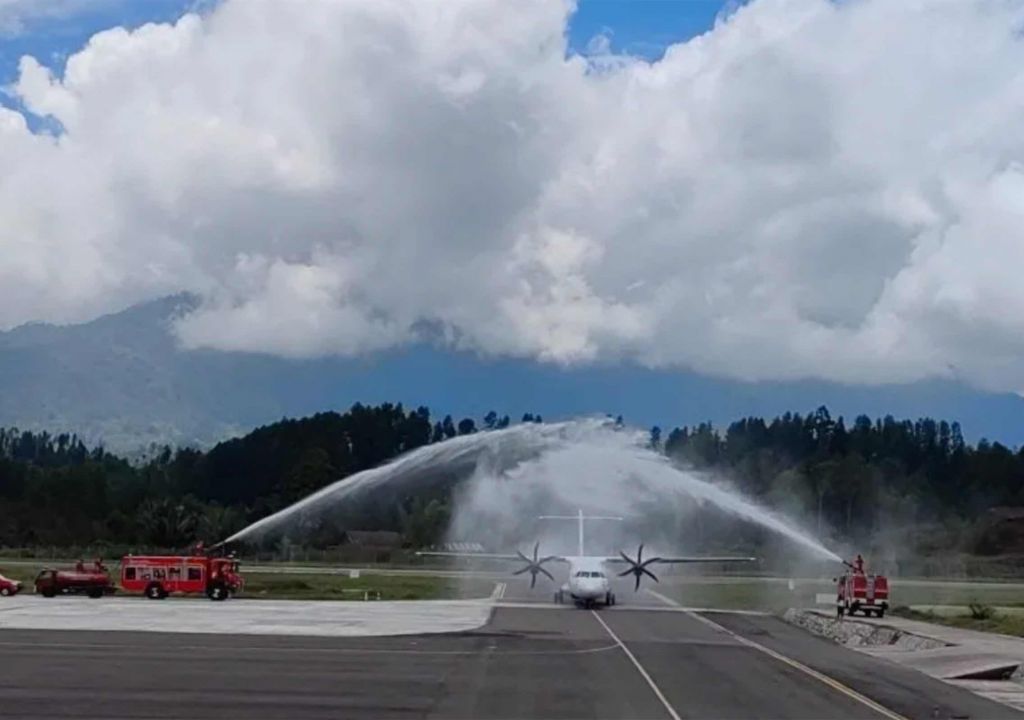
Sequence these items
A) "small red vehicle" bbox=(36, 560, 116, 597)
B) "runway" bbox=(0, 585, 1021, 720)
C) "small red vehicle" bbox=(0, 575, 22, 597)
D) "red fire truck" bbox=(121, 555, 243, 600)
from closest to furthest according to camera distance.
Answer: "runway" bbox=(0, 585, 1021, 720)
"small red vehicle" bbox=(0, 575, 22, 597)
"red fire truck" bbox=(121, 555, 243, 600)
"small red vehicle" bbox=(36, 560, 116, 597)

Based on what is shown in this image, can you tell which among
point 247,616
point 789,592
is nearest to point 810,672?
point 247,616

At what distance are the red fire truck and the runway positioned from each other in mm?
25179

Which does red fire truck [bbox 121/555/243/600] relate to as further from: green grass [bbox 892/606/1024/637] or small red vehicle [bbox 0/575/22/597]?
green grass [bbox 892/606/1024/637]

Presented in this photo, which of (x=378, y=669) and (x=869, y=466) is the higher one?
(x=869, y=466)

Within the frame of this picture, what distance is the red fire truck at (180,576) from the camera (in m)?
72.6

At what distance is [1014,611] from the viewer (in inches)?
2687

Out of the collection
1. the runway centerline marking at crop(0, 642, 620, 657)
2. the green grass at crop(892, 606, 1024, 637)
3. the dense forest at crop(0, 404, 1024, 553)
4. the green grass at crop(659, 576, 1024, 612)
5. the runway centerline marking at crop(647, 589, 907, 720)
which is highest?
the dense forest at crop(0, 404, 1024, 553)

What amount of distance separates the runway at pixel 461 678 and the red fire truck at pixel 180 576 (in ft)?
82.6

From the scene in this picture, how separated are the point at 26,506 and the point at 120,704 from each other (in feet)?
447

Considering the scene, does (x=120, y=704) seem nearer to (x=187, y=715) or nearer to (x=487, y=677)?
(x=187, y=715)

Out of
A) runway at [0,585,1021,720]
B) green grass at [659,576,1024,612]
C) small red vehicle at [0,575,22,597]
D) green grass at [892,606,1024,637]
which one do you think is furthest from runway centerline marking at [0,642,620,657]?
green grass at [659,576,1024,612]

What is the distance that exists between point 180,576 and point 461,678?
42.4 meters

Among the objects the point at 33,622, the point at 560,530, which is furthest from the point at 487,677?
the point at 560,530

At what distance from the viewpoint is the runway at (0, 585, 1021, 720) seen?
27516mm
